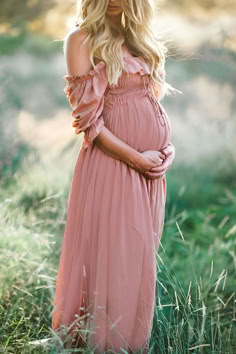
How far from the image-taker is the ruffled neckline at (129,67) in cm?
247

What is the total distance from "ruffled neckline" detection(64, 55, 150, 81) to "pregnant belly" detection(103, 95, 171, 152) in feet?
0.46

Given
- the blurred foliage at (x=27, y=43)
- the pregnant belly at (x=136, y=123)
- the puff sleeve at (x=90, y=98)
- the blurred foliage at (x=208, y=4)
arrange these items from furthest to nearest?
the blurred foliage at (x=208, y=4)
the blurred foliage at (x=27, y=43)
the pregnant belly at (x=136, y=123)
the puff sleeve at (x=90, y=98)

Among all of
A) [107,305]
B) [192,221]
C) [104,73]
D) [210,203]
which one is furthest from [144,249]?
[210,203]

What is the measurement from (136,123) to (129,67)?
0.27 meters

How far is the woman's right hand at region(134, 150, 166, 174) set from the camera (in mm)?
2529

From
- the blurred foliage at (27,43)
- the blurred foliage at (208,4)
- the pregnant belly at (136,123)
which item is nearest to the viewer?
the pregnant belly at (136,123)

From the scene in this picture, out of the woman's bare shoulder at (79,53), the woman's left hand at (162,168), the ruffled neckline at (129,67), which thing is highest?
the woman's bare shoulder at (79,53)

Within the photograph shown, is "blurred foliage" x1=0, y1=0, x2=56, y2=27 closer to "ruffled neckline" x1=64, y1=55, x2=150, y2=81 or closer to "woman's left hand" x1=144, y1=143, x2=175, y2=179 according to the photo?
"ruffled neckline" x1=64, y1=55, x2=150, y2=81

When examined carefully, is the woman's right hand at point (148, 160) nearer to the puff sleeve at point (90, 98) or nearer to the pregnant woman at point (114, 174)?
the pregnant woman at point (114, 174)

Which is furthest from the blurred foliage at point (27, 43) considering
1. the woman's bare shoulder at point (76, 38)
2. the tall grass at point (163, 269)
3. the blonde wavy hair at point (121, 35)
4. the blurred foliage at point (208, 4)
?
the woman's bare shoulder at point (76, 38)

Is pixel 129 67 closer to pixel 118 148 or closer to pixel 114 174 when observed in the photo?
pixel 118 148

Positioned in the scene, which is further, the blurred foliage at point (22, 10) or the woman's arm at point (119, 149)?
the blurred foliage at point (22, 10)

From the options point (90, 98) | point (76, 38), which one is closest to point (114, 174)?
point (90, 98)

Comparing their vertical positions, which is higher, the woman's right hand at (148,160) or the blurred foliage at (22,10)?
the blurred foliage at (22,10)
